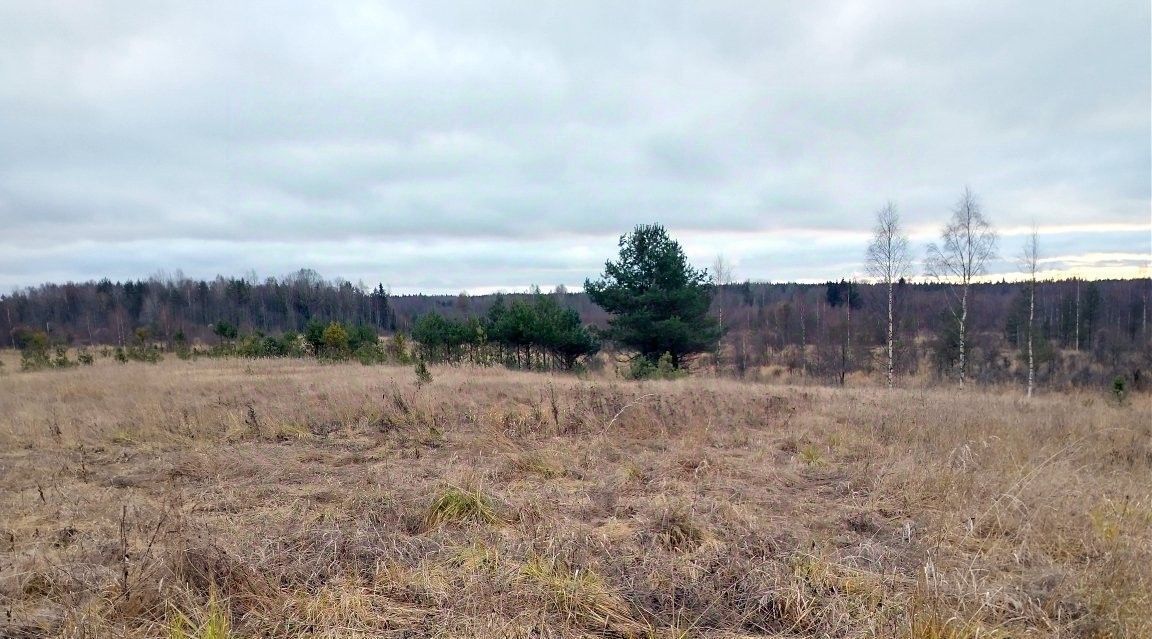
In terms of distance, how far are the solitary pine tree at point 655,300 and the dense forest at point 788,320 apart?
8.34ft

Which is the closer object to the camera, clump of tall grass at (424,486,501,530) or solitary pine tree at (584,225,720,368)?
clump of tall grass at (424,486,501,530)

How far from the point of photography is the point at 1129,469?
650 centimetres

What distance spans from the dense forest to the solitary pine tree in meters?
2.54

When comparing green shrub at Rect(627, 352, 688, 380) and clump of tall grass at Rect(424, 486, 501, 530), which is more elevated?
clump of tall grass at Rect(424, 486, 501, 530)

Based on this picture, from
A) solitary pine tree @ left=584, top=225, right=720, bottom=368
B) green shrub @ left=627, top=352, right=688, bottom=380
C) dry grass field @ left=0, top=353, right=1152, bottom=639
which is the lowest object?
green shrub @ left=627, top=352, right=688, bottom=380

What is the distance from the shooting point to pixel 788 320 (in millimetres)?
49000

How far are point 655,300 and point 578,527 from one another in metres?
17.9

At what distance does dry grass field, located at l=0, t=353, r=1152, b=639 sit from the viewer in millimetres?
2889

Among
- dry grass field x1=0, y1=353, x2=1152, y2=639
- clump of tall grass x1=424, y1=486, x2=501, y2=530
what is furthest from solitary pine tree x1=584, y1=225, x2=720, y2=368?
clump of tall grass x1=424, y1=486, x2=501, y2=530

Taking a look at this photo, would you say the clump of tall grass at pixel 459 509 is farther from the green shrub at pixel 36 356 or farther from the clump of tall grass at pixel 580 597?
the green shrub at pixel 36 356

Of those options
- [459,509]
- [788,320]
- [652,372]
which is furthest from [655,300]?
[788,320]

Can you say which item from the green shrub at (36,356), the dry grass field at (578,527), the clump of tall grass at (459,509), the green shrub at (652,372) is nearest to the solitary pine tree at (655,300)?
the green shrub at (652,372)

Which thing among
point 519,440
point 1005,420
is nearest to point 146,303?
point 519,440

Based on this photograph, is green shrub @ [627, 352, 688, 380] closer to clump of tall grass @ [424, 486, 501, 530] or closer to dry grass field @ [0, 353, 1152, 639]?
dry grass field @ [0, 353, 1152, 639]
